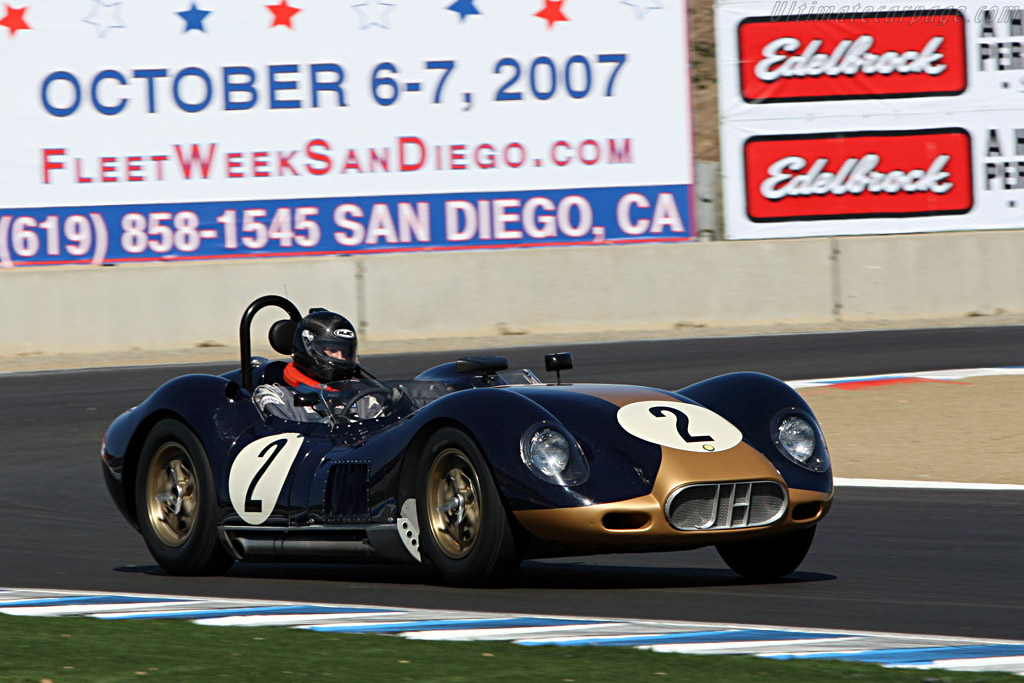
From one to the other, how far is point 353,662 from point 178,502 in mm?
2822

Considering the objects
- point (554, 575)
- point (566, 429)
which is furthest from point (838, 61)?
point (566, 429)

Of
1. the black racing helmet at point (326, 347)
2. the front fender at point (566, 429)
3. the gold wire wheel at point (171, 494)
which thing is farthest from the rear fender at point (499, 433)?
the gold wire wheel at point (171, 494)

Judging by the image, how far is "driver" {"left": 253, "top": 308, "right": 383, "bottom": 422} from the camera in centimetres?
792

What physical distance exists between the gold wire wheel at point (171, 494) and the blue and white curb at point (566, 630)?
2.96 feet

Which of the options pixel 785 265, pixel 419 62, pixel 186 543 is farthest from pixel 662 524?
pixel 419 62

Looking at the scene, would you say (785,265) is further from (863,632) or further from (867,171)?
(863,632)

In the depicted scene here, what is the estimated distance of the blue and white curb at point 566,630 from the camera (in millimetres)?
5406

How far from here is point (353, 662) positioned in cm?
539

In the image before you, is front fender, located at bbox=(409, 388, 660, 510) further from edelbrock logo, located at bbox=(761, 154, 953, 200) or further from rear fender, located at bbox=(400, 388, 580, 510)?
edelbrock logo, located at bbox=(761, 154, 953, 200)

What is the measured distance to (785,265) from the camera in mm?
21125

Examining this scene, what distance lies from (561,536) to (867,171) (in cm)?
1695

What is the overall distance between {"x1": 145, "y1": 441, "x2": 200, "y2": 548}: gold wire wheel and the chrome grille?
2398 millimetres

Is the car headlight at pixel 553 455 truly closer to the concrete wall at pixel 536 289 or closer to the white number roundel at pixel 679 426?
the white number roundel at pixel 679 426

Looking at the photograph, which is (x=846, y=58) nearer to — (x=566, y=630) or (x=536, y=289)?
(x=536, y=289)
